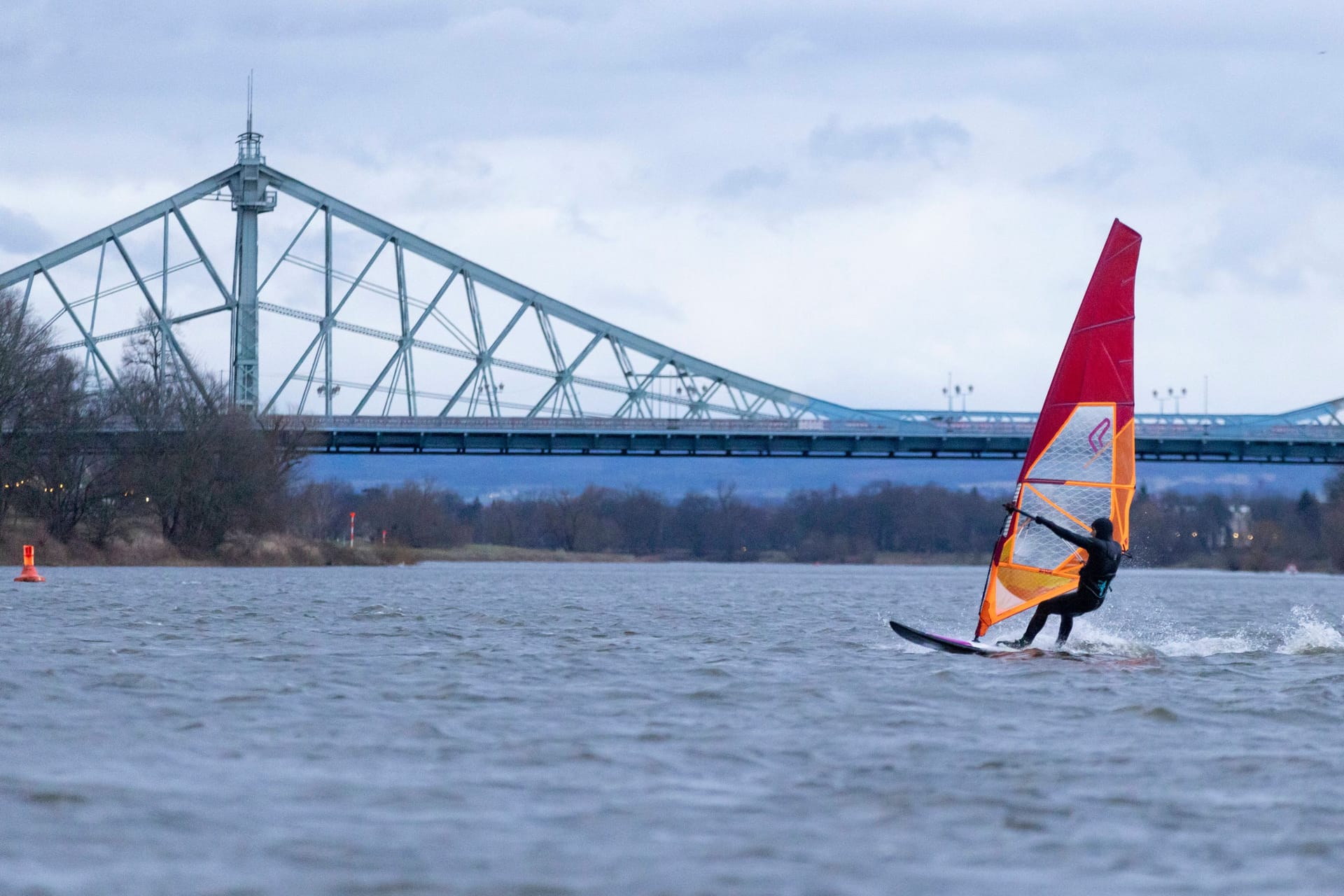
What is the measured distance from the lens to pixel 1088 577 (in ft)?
49.6

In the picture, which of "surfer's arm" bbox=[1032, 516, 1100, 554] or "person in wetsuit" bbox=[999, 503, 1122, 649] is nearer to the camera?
"surfer's arm" bbox=[1032, 516, 1100, 554]

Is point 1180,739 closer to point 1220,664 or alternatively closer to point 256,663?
point 1220,664

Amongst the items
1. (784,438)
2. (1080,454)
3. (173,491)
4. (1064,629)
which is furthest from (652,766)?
(784,438)

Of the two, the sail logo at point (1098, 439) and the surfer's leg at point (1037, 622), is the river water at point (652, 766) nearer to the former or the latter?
A: the surfer's leg at point (1037, 622)

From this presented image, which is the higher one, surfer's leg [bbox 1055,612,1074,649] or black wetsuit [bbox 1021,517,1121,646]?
black wetsuit [bbox 1021,517,1121,646]

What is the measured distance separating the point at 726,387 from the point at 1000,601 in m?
67.8

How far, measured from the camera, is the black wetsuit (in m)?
14.9

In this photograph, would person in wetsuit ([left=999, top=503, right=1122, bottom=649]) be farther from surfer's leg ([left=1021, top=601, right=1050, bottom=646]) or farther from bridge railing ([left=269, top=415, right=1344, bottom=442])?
bridge railing ([left=269, top=415, right=1344, bottom=442])

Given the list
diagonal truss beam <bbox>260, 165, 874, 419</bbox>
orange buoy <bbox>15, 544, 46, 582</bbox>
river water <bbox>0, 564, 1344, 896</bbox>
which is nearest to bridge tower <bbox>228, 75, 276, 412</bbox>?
diagonal truss beam <bbox>260, 165, 874, 419</bbox>

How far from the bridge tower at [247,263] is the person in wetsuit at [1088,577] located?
6138 centimetres

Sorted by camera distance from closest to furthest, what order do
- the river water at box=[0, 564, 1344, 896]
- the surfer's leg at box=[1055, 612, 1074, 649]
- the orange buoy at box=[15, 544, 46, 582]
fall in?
the river water at box=[0, 564, 1344, 896], the surfer's leg at box=[1055, 612, 1074, 649], the orange buoy at box=[15, 544, 46, 582]

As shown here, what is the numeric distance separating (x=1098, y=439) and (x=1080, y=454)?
232mm

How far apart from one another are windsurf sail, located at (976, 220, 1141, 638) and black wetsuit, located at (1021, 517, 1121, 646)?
44 cm

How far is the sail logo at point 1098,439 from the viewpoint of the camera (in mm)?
16094
